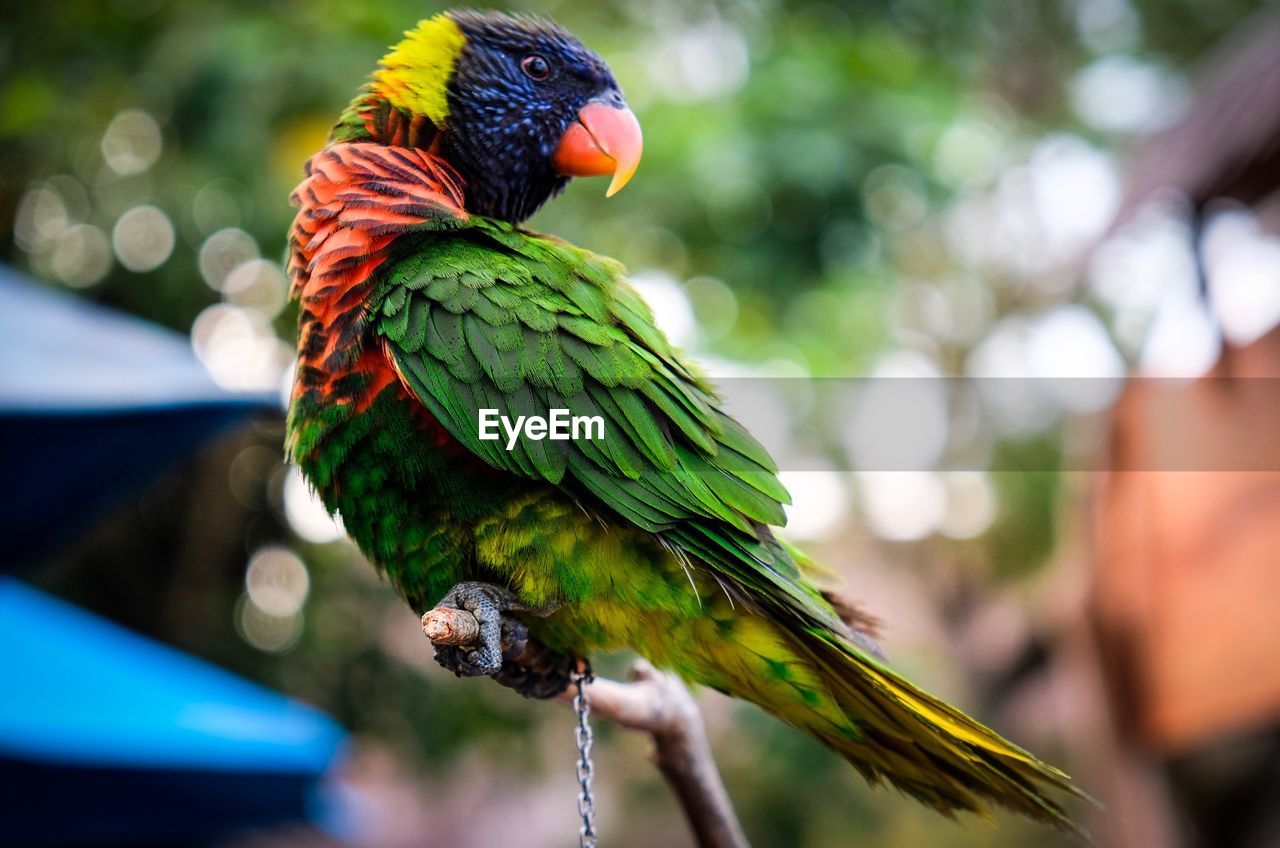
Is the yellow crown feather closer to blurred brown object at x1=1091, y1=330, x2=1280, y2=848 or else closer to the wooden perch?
the wooden perch

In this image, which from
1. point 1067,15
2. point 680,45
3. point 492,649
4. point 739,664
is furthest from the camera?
point 1067,15

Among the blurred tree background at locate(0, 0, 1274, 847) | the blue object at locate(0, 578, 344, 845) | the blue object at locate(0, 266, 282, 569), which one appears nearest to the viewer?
the blue object at locate(0, 266, 282, 569)

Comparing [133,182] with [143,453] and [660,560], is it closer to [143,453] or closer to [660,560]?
[143,453]

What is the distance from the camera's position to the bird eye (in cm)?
158

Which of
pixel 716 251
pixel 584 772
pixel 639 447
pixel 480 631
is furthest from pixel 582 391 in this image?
pixel 716 251

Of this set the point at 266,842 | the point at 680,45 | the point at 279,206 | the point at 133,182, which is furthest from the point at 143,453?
the point at 266,842

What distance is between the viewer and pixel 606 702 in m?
1.44

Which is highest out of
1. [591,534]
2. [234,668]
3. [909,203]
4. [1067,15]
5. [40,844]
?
[1067,15]

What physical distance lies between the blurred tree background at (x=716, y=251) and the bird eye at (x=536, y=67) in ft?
2.66

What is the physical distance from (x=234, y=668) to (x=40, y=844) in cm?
104

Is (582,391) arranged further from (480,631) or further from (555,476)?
(480,631)

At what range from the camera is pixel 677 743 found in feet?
4.97

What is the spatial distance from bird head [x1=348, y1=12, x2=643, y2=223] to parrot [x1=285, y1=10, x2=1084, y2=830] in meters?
0.11

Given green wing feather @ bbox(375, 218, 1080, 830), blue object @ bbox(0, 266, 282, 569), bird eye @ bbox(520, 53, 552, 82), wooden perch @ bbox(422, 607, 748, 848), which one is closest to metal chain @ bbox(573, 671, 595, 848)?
wooden perch @ bbox(422, 607, 748, 848)
